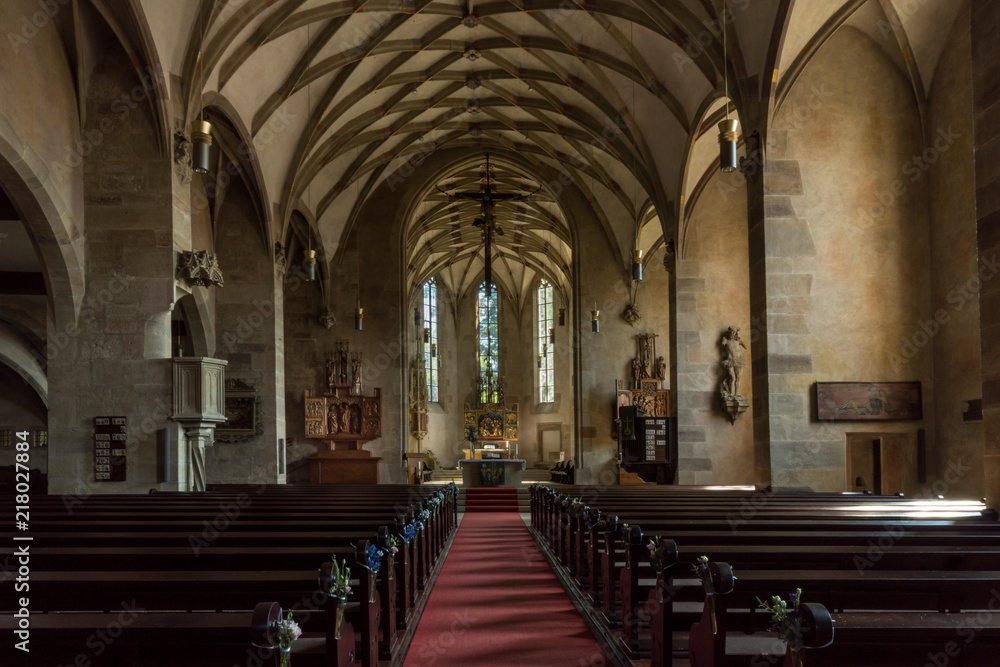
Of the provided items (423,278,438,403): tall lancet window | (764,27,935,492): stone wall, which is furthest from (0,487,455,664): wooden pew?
(423,278,438,403): tall lancet window

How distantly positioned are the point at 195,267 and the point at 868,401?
9.76 meters

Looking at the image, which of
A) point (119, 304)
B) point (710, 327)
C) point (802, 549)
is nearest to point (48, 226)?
point (119, 304)

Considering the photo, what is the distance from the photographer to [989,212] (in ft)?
20.3

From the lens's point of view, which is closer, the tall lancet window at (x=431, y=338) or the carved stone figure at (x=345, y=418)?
the carved stone figure at (x=345, y=418)

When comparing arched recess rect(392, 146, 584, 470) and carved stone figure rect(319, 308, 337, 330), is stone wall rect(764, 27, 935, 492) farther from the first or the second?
carved stone figure rect(319, 308, 337, 330)

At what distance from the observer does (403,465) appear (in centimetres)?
2127

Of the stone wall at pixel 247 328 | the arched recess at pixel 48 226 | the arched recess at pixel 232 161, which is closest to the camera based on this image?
the arched recess at pixel 48 226

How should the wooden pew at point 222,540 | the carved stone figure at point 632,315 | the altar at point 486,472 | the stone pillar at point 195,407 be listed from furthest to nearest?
the carved stone figure at point 632,315 → the altar at point 486,472 → the stone pillar at point 195,407 → the wooden pew at point 222,540

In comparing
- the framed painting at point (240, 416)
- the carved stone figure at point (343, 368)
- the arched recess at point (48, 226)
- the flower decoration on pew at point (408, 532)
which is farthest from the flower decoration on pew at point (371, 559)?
the carved stone figure at point (343, 368)

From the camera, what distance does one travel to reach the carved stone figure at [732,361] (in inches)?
672

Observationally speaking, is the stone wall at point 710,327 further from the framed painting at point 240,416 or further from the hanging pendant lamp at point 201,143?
the hanging pendant lamp at point 201,143

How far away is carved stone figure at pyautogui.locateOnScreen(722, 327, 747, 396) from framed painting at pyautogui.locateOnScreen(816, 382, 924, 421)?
5.75 metres

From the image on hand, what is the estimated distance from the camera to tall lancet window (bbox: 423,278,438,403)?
36.0 meters

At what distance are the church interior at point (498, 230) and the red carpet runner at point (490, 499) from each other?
0.36 metres
